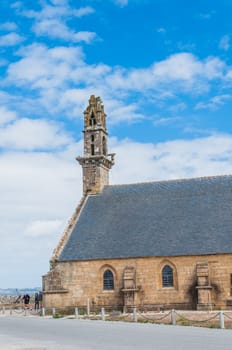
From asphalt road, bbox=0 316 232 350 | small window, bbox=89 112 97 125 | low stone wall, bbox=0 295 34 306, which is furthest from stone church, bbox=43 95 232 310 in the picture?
asphalt road, bbox=0 316 232 350

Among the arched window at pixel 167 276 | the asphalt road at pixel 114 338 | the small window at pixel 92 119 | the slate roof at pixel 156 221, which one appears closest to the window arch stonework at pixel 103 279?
the slate roof at pixel 156 221

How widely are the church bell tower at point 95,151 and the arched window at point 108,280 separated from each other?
8.42 m

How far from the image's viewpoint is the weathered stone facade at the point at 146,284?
3603 centimetres

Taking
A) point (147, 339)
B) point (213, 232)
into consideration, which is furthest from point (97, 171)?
point (147, 339)

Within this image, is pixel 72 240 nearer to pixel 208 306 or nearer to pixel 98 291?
pixel 98 291

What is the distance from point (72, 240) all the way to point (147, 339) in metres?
22.1

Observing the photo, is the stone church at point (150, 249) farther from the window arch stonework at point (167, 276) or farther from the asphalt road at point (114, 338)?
the asphalt road at point (114, 338)

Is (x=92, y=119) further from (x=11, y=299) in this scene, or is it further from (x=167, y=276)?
(x=11, y=299)

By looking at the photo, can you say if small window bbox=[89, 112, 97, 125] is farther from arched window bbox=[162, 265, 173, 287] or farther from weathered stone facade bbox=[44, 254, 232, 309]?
arched window bbox=[162, 265, 173, 287]

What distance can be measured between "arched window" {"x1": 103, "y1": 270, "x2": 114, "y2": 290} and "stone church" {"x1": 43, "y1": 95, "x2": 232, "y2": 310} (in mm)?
68

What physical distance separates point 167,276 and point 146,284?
4.90 ft

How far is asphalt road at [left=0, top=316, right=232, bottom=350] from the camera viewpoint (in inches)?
679

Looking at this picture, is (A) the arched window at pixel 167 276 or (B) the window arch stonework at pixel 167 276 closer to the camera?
(B) the window arch stonework at pixel 167 276

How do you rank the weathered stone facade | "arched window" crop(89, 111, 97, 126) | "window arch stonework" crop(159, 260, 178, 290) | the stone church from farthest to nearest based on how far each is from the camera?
"arched window" crop(89, 111, 97, 126) → "window arch stonework" crop(159, 260, 178, 290) → the stone church → the weathered stone facade
